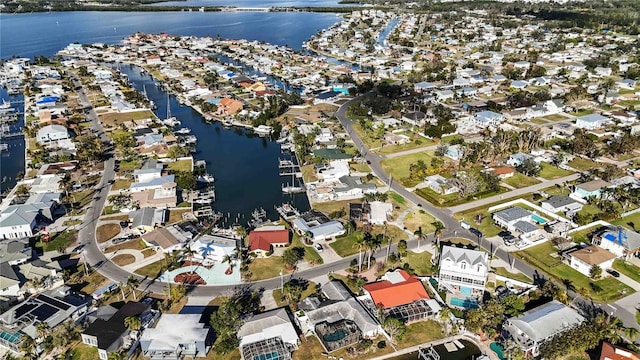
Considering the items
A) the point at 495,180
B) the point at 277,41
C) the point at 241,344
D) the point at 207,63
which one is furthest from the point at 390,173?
the point at 277,41

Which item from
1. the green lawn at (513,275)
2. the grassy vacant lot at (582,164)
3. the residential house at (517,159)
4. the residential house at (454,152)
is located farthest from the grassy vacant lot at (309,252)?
the grassy vacant lot at (582,164)

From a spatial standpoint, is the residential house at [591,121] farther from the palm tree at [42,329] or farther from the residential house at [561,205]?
the palm tree at [42,329]

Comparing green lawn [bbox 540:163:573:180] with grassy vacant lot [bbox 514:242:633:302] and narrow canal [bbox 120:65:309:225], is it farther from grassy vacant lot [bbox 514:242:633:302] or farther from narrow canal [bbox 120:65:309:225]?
narrow canal [bbox 120:65:309:225]

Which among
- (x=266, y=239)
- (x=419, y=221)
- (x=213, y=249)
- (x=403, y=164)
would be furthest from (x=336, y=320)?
(x=403, y=164)

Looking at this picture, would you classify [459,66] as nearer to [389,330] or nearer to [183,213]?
[183,213]

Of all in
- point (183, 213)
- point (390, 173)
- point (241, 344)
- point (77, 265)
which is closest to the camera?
point (241, 344)

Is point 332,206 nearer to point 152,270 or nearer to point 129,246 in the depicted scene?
point 152,270

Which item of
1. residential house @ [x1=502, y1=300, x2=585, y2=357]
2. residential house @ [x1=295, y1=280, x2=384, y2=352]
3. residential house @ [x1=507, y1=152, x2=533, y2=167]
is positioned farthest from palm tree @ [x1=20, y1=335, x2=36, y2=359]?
residential house @ [x1=507, y1=152, x2=533, y2=167]
